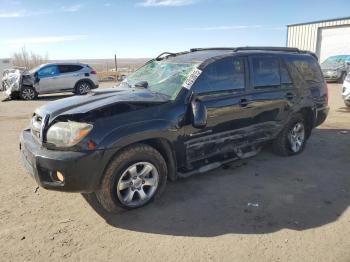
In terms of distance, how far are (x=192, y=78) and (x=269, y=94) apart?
1.56 metres

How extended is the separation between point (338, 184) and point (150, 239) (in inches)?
115

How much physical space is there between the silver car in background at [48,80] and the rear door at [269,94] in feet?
35.8

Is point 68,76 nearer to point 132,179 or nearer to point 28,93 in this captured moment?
point 28,93

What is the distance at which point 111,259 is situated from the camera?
10.1 feet

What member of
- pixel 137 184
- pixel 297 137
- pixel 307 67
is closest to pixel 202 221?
pixel 137 184

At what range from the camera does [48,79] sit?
14.7 metres

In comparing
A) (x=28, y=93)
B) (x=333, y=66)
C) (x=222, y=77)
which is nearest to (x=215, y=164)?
(x=222, y=77)

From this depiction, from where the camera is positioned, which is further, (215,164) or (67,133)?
(215,164)

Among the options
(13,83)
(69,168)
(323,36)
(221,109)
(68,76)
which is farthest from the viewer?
(323,36)

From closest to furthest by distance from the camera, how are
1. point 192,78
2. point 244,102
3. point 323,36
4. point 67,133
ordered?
point 67,133, point 192,78, point 244,102, point 323,36

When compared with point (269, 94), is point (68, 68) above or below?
above

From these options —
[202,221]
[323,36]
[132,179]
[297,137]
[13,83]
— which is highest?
[323,36]

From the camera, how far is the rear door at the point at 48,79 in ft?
47.9

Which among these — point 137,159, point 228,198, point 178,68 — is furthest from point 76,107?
point 228,198
